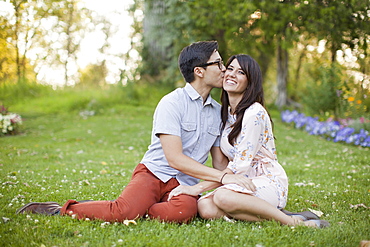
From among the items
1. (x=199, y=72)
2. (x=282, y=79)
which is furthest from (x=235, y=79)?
(x=282, y=79)

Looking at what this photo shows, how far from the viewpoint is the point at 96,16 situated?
2538 cm

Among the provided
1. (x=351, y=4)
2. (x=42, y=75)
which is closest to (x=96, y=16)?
(x=42, y=75)

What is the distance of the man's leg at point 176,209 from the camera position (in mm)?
3273

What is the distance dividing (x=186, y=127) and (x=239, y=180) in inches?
27.9

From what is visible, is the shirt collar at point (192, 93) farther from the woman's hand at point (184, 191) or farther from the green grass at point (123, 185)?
the green grass at point (123, 185)

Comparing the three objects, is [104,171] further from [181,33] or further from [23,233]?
[181,33]

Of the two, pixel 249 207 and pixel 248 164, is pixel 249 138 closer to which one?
pixel 248 164

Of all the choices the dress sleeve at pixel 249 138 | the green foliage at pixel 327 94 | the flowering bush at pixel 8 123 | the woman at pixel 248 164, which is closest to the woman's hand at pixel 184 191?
the woman at pixel 248 164

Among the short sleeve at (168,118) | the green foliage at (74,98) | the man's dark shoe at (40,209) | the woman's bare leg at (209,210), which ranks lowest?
the green foliage at (74,98)

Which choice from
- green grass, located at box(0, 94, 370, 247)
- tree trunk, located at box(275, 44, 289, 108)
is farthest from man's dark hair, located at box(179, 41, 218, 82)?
tree trunk, located at box(275, 44, 289, 108)

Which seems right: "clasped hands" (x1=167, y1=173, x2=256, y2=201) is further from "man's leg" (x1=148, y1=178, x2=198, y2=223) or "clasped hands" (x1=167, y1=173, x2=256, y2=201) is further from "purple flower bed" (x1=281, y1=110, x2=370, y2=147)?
"purple flower bed" (x1=281, y1=110, x2=370, y2=147)

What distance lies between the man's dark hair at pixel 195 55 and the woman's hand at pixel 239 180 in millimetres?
1055

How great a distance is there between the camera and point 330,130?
31.1ft

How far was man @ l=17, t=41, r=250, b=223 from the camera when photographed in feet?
10.8
